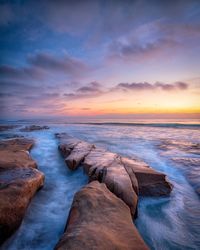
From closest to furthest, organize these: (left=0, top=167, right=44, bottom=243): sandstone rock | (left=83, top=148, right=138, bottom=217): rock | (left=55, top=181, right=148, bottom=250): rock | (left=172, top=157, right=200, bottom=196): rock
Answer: (left=55, top=181, right=148, bottom=250): rock
(left=0, top=167, right=44, bottom=243): sandstone rock
(left=83, top=148, right=138, bottom=217): rock
(left=172, top=157, right=200, bottom=196): rock

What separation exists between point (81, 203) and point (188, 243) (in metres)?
1.71

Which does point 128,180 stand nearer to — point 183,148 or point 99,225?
point 99,225

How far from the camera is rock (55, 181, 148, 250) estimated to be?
5.29 ft

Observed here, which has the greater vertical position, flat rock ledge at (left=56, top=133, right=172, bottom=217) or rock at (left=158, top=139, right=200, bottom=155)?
flat rock ledge at (left=56, top=133, right=172, bottom=217)

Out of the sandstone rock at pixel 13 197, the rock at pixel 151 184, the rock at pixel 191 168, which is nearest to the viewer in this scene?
the sandstone rock at pixel 13 197

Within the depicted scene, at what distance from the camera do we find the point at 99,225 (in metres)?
1.90

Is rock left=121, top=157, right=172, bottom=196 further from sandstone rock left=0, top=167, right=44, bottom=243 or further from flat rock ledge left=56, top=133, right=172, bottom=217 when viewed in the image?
sandstone rock left=0, top=167, right=44, bottom=243

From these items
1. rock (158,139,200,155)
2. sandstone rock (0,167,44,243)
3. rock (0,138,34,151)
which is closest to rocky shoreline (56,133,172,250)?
sandstone rock (0,167,44,243)

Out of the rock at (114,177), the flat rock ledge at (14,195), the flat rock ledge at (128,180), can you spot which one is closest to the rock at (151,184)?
the flat rock ledge at (128,180)

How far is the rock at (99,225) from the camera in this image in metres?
1.61

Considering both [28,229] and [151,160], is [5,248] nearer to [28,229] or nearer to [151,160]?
[28,229]

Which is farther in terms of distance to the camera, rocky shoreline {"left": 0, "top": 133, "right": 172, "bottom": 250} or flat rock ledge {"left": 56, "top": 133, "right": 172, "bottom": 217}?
flat rock ledge {"left": 56, "top": 133, "right": 172, "bottom": 217}

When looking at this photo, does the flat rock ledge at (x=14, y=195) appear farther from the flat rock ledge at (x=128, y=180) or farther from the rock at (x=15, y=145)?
the rock at (x=15, y=145)

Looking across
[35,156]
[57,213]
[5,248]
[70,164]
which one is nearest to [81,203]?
[57,213]
